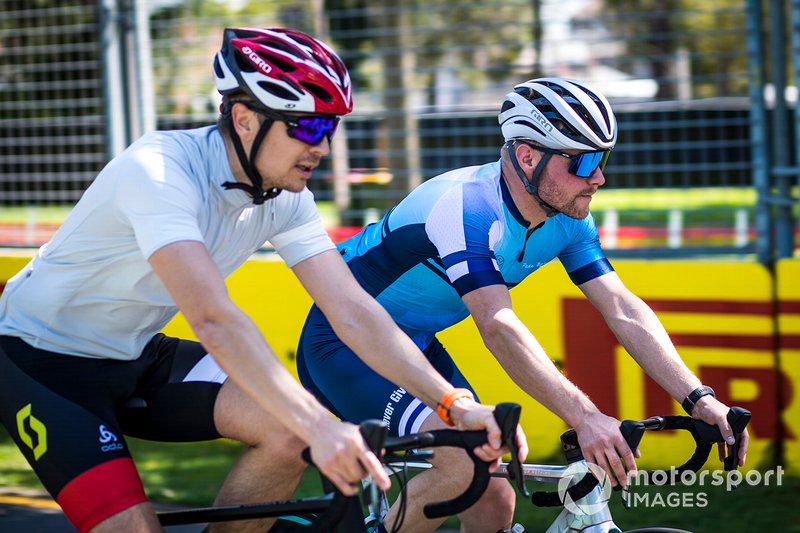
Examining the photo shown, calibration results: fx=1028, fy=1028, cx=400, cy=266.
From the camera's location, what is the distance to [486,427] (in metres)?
2.79

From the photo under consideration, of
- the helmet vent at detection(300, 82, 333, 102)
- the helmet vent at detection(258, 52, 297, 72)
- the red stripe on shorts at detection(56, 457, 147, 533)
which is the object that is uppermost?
the helmet vent at detection(258, 52, 297, 72)

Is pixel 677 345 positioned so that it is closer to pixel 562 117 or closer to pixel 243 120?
pixel 562 117

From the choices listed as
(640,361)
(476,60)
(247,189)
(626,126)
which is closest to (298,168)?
(247,189)

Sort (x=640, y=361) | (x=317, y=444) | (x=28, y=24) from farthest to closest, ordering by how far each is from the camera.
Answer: (x=28, y=24) < (x=640, y=361) < (x=317, y=444)

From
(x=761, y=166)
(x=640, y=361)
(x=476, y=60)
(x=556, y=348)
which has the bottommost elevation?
(x=556, y=348)

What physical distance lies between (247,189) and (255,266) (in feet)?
12.2

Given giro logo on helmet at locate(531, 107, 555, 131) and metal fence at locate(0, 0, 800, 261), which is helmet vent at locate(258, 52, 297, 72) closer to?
giro logo on helmet at locate(531, 107, 555, 131)

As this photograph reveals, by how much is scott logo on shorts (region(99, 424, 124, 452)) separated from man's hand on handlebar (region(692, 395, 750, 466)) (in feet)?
5.98

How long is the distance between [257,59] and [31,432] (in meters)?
1.25

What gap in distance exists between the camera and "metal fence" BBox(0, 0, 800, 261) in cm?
648

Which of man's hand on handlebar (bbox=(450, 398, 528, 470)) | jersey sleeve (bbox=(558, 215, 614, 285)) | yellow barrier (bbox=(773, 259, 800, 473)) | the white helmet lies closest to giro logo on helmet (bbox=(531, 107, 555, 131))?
the white helmet

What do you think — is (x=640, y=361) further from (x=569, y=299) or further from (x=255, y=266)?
(x=255, y=266)

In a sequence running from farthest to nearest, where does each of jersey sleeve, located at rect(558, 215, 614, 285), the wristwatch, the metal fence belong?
the metal fence → jersey sleeve, located at rect(558, 215, 614, 285) → the wristwatch

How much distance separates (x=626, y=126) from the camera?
681 centimetres
